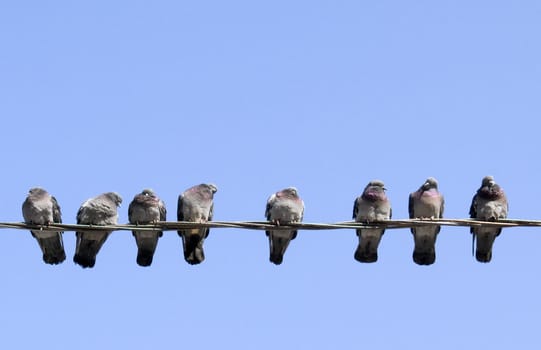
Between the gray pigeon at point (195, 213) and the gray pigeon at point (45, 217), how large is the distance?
1.89 metres

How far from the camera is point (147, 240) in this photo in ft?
62.2

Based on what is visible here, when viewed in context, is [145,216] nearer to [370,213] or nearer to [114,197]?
[114,197]

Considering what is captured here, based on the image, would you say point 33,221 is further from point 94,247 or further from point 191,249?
point 191,249

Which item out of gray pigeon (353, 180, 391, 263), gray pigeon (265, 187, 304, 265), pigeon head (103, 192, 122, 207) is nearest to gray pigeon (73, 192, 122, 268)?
pigeon head (103, 192, 122, 207)

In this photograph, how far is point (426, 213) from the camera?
18.7m

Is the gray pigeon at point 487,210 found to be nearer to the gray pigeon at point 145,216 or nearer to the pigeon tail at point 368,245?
the pigeon tail at point 368,245

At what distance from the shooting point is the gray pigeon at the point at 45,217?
59.0 ft

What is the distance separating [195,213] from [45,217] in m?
2.38

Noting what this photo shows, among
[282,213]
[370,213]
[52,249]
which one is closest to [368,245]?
[370,213]

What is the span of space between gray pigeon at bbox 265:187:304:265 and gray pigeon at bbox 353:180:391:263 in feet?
2.94

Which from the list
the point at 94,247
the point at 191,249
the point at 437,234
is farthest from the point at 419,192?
the point at 94,247

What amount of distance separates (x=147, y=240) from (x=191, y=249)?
821mm

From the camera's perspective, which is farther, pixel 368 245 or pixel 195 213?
pixel 195 213

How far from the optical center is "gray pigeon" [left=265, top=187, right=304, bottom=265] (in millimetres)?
18281
